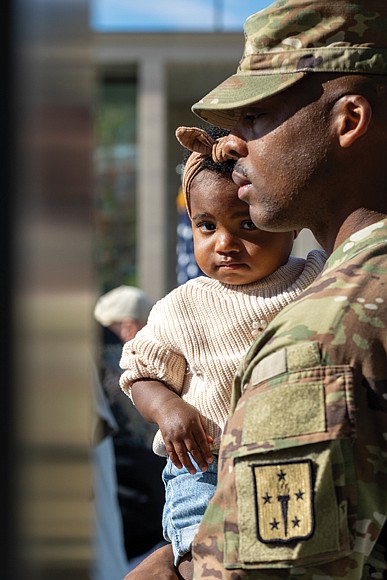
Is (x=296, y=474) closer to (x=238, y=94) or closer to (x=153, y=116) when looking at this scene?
(x=238, y=94)

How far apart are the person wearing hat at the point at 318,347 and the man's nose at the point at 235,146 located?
7 cm

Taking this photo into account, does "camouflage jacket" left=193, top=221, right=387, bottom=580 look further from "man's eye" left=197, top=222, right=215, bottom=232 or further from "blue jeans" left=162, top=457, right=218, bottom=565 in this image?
"man's eye" left=197, top=222, right=215, bottom=232

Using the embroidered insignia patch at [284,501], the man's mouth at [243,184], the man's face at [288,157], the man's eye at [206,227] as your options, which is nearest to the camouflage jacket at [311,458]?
the embroidered insignia patch at [284,501]

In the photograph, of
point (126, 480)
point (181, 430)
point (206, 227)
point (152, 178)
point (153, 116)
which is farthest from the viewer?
point (153, 116)

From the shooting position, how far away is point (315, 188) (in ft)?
5.34

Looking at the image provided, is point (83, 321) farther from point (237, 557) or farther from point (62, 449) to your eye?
point (237, 557)

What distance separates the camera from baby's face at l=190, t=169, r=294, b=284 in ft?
7.20

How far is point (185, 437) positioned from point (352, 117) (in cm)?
82

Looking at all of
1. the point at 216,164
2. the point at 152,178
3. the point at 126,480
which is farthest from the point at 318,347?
the point at 152,178

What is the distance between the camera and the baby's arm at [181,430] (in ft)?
6.63

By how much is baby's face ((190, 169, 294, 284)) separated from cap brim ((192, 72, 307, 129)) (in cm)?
33

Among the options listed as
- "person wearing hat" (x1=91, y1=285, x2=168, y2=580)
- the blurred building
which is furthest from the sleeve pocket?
the blurred building

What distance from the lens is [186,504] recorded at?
2.10 meters

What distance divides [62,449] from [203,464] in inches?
67.3
